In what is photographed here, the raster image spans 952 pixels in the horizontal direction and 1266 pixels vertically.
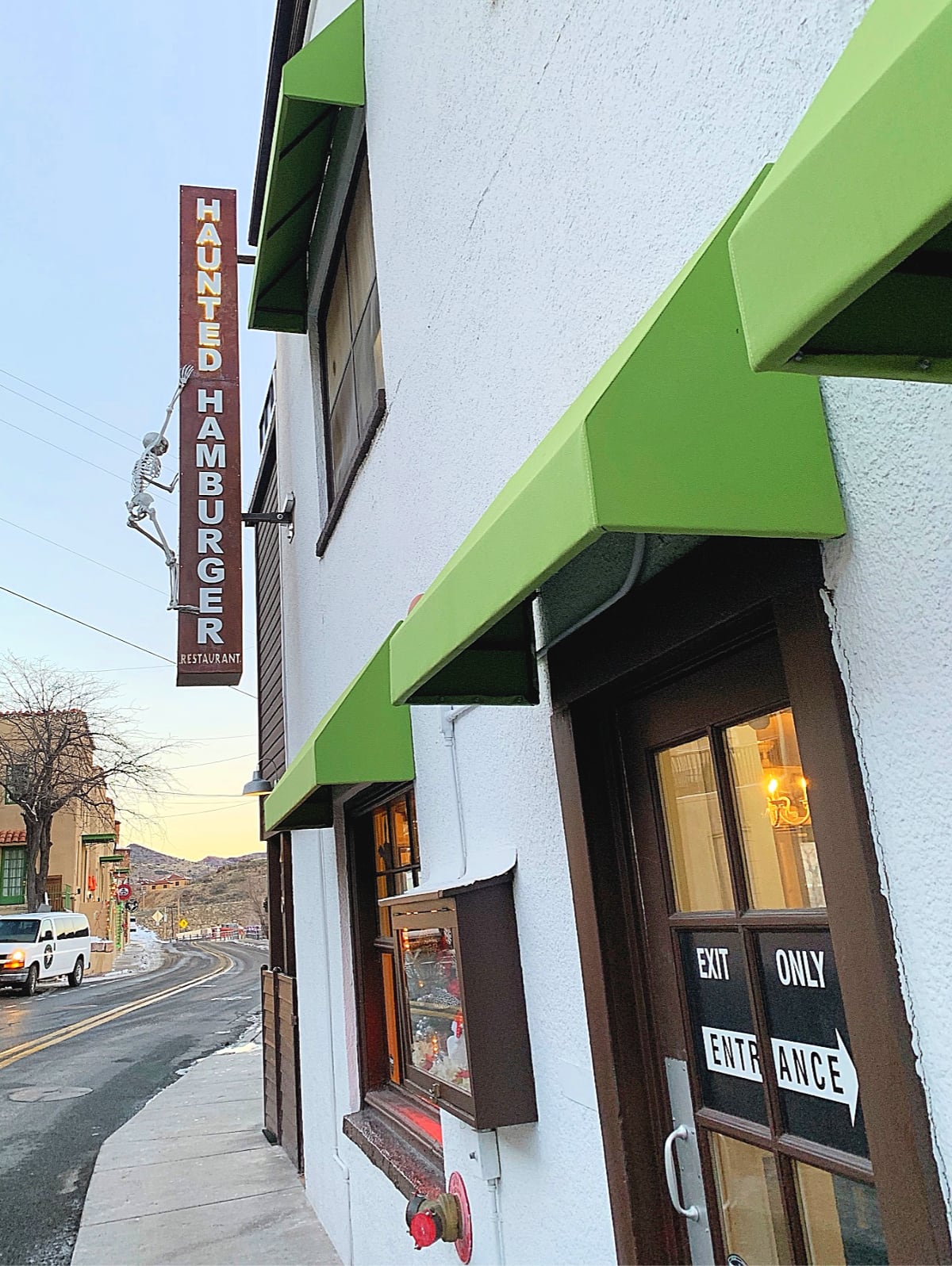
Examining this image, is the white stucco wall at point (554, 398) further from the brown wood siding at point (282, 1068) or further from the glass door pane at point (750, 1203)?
the brown wood siding at point (282, 1068)

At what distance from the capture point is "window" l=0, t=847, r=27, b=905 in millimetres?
37375

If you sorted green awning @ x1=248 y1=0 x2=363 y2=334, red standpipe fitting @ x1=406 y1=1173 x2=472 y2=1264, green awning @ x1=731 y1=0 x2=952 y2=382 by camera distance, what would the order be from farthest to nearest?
1. green awning @ x1=248 y1=0 x2=363 y2=334
2. red standpipe fitting @ x1=406 y1=1173 x2=472 y2=1264
3. green awning @ x1=731 y1=0 x2=952 y2=382

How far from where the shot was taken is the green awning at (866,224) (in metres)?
0.86

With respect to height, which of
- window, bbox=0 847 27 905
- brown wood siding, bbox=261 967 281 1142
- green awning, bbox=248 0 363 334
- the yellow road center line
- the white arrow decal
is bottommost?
the yellow road center line

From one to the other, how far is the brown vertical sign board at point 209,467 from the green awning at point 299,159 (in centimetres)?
169

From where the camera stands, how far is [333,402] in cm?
596

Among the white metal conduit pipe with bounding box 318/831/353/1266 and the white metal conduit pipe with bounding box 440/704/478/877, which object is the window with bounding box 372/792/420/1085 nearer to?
the white metal conduit pipe with bounding box 318/831/353/1266

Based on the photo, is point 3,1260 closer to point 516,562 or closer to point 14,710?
point 516,562

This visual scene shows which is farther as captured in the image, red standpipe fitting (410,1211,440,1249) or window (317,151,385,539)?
window (317,151,385,539)

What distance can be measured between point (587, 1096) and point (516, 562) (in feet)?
4.82

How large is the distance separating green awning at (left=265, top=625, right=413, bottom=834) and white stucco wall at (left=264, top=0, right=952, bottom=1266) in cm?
26

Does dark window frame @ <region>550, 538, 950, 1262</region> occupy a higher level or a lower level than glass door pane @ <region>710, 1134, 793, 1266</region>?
higher

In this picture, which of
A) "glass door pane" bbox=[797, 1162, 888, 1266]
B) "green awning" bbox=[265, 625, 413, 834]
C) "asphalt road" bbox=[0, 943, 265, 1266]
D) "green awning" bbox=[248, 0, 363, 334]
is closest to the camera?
"glass door pane" bbox=[797, 1162, 888, 1266]

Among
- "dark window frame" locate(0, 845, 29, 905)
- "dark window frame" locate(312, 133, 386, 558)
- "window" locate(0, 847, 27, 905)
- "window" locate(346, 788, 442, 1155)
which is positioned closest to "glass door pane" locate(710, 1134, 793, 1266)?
"window" locate(346, 788, 442, 1155)
